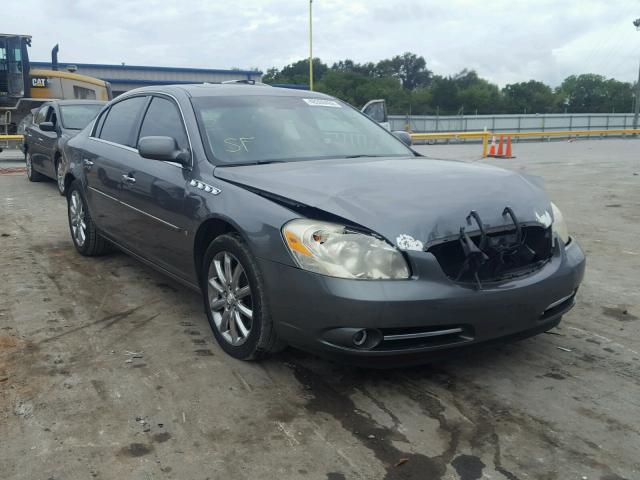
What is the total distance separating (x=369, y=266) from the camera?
2982mm

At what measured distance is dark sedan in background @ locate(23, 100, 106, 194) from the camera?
10203 millimetres

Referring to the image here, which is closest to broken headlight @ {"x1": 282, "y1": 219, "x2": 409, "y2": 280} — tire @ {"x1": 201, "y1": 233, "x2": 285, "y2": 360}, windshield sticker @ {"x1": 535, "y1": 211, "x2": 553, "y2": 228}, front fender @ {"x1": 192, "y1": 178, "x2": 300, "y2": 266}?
front fender @ {"x1": 192, "y1": 178, "x2": 300, "y2": 266}

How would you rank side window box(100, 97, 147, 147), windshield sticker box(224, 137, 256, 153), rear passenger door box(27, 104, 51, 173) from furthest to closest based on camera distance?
rear passenger door box(27, 104, 51, 173) → side window box(100, 97, 147, 147) → windshield sticker box(224, 137, 256, 153)

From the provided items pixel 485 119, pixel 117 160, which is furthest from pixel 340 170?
pixel 485 119

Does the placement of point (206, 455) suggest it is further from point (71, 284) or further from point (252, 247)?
point (71, 284)

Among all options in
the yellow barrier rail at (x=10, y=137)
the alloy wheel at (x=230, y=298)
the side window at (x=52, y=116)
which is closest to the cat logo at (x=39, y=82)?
the yellow barrier rail at (x=10, y=137)

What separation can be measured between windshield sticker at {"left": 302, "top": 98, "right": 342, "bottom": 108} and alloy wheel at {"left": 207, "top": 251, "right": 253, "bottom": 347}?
1.68 metres

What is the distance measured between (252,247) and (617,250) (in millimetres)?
4676

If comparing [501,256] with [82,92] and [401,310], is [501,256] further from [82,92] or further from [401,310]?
[82,92]

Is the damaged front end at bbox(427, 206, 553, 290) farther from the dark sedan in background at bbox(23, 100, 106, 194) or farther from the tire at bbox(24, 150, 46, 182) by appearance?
the tire at bbox(24, 150, 46, 182)

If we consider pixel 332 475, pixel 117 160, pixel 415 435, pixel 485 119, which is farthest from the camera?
pixel 485 119

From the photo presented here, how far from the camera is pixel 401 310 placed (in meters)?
2.92

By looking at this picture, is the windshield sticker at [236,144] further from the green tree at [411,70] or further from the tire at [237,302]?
the green tree at [411,70]

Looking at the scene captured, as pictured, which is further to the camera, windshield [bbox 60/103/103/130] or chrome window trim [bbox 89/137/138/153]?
Answer: windshield [bbox 60/103/103/130]
